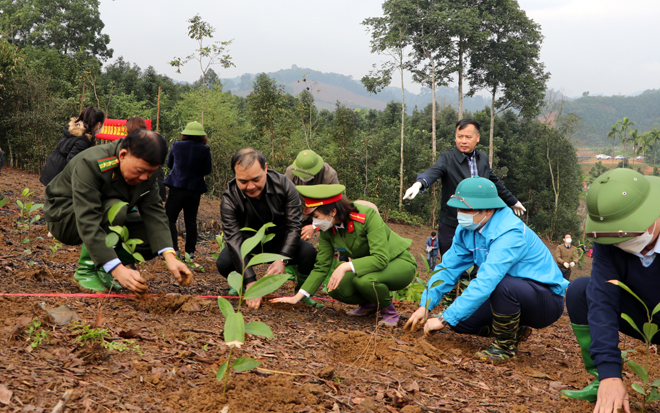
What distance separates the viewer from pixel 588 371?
2.21m

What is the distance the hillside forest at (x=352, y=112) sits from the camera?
15.3m

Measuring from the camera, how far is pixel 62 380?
153cm

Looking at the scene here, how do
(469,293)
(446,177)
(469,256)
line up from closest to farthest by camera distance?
1. (469,293)
2. (469,256)
3. (446,177)

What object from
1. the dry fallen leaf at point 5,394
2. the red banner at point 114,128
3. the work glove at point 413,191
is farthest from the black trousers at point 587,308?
the red banner at point 114,128

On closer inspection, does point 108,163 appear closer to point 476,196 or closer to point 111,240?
point 111,240

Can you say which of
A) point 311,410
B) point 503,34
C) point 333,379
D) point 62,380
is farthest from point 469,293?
point 503,34

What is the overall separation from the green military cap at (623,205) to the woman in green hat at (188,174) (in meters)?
3.85

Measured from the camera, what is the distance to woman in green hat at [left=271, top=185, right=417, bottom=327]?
3.02m

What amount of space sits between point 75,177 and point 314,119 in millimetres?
19833

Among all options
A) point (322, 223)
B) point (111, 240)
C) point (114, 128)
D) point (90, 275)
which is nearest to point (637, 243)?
point (322, 223)

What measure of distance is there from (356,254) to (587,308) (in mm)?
1564

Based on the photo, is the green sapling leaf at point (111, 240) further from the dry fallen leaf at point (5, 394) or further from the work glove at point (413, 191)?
the work glove at point (413, 191)

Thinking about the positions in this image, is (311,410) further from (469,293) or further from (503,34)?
(503,34)

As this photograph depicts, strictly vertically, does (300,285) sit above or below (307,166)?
below
